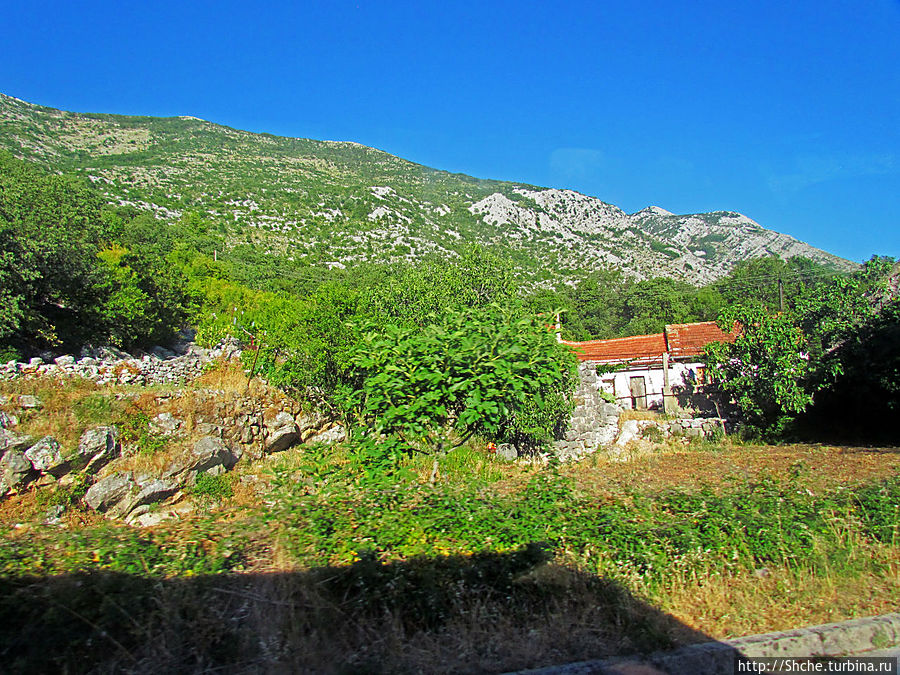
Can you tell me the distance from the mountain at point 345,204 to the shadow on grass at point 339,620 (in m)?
51.9

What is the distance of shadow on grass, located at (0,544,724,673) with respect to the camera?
3055 mm

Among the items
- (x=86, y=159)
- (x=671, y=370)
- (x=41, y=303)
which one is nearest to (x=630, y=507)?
(x=41, y=303)

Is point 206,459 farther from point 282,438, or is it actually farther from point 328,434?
point 328,434

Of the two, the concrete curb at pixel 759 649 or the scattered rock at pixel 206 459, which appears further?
the scattered rock at pixel 206 459

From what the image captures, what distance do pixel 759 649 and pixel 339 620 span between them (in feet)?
8.96

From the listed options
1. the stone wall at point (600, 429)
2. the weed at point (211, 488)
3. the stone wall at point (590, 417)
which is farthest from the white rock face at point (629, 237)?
the weed at point (211, 488)

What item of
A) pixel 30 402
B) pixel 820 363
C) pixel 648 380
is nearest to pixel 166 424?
pixel 30 402

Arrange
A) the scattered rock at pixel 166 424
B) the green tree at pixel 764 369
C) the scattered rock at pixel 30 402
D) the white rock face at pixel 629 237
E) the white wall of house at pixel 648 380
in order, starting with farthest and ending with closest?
the white rock face at pixel 629 237 < the white wall of house at pixel 648 380 < the green tree at pixel 764 369 < the scattered rock at pixel 166 424 < the scattered rock at pixel 30 402

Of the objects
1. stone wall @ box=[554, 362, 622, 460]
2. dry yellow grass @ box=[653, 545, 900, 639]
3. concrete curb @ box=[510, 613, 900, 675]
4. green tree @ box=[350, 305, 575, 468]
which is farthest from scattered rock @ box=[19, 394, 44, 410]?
stone wall @ box=[554, 362, 622, 460]

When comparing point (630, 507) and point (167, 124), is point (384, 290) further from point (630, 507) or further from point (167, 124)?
point (167, 124)

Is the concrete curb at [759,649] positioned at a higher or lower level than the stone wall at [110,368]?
lower

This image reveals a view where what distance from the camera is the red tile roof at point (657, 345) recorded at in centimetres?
2667

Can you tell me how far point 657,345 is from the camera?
29.4 m

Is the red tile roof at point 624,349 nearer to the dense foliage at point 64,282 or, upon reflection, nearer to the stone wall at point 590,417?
the stone wall at point 590,417
